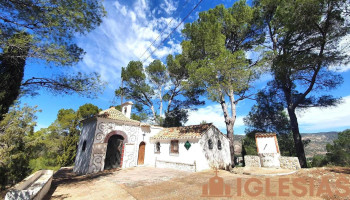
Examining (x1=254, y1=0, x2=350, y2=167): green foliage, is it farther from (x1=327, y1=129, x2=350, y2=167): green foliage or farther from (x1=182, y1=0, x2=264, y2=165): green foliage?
(x1=327, y1=129, x2=350, y2=167): green foliage

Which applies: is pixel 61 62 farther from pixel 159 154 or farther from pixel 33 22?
pixel 159 154

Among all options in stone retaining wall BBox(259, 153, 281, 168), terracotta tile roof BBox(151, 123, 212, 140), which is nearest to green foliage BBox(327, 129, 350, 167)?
stone retaining wall BBox(259, 153, 281, 168)

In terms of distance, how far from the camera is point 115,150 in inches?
484

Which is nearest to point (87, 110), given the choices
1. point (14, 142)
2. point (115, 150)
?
point (115, 150)

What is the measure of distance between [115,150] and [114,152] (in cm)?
18

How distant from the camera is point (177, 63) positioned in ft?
55.0

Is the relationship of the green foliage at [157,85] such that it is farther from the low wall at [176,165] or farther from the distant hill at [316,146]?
the distant hill at [316,146]

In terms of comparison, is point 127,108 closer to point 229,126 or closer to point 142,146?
point 142,146

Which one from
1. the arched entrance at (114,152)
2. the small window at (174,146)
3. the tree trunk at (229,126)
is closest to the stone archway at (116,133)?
the arched entrance at (114,152)

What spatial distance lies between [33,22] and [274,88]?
18.2 m

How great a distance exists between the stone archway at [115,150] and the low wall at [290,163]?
39.6ft

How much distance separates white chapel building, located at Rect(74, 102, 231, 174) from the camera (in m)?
10.7

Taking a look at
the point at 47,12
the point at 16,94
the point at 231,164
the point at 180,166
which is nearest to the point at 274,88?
the point at 231,164

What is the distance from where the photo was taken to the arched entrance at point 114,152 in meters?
11.9
